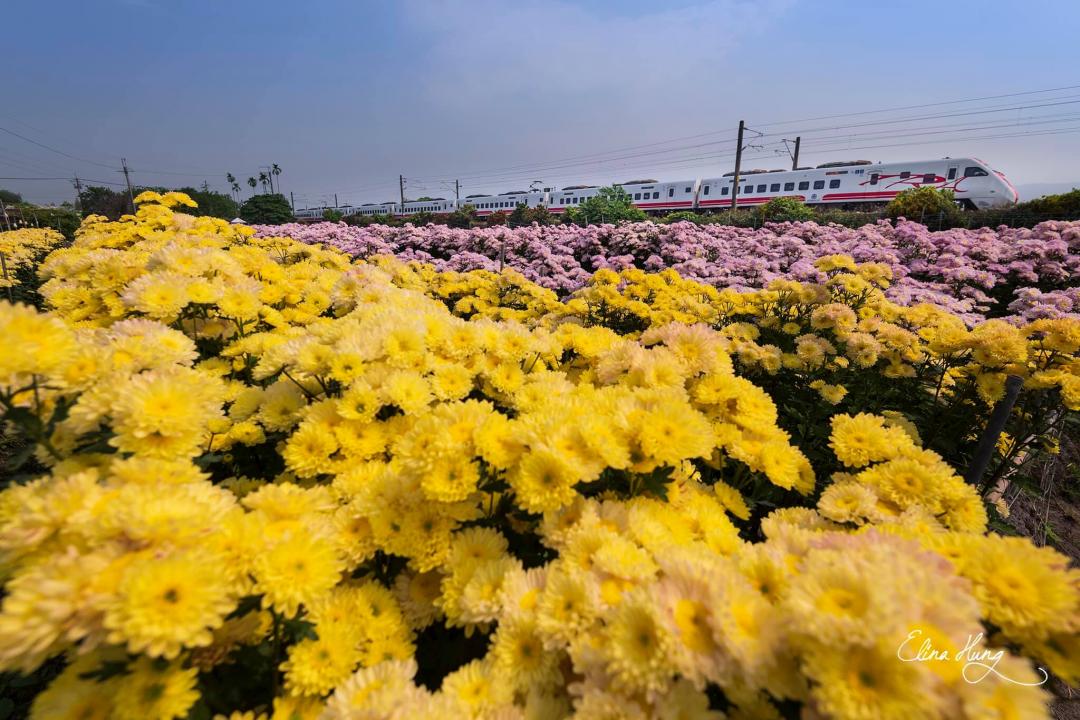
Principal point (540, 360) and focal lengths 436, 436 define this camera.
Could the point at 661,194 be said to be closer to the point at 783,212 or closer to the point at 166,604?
the point at 783,212

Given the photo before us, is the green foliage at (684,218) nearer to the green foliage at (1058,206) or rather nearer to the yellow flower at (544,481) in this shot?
the green foliage at (1058,206)

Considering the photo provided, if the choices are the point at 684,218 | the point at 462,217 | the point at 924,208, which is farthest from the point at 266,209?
the point at 924,208

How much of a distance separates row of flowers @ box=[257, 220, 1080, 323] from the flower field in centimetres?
610

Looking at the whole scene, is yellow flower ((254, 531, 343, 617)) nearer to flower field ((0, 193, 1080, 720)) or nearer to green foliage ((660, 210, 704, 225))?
flower field ((0, 193, 1080, 720))

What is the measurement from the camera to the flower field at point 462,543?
76 cm

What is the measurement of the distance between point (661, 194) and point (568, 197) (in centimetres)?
797

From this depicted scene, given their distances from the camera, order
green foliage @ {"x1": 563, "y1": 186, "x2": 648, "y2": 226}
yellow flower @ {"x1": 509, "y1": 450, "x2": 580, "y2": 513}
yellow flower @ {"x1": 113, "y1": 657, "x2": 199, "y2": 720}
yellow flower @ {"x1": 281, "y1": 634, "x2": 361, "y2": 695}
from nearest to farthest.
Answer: yellow flower @ {"x1": 113, "y1": 657, "x2": 199, "y2": 720} < yellow flower @ {"x1": 281, "y1": 634, "x2": 361, "y2": 695} < yellow flower @ {"x1": 509, "y1": 450, "x2": 580, "y2": 513} < green foliage @ {"x1": 563, "y1": 186, "x2": 648, "y2": 226}

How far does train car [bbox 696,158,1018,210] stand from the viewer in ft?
72.1

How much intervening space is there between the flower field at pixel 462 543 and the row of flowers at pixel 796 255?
610 centimetres

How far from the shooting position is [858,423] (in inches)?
70.2

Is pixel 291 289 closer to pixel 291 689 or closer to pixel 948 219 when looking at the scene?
pixel 291 689

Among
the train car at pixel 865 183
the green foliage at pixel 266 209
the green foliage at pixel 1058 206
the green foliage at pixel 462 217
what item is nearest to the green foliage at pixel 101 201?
the green foliage at pixel 266 209

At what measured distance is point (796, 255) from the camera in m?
8.95
